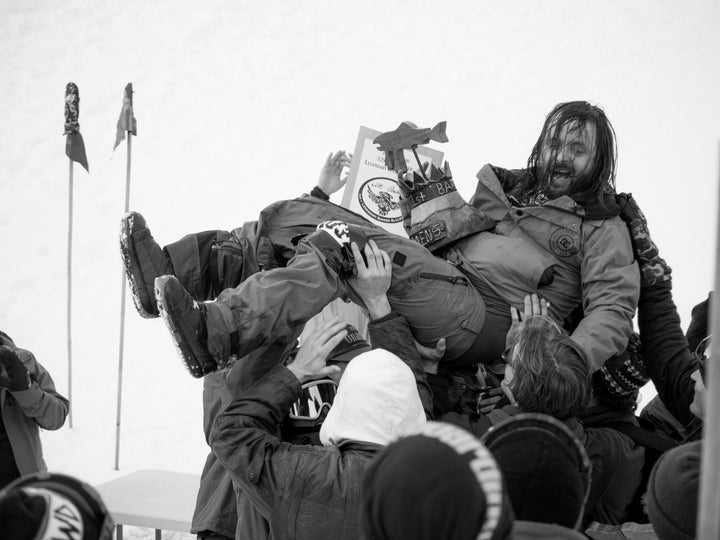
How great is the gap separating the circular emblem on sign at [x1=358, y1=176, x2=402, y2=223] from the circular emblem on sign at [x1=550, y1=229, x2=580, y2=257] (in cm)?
80

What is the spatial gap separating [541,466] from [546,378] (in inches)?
21.4

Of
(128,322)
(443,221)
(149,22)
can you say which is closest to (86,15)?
(149,22)

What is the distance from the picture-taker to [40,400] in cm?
246

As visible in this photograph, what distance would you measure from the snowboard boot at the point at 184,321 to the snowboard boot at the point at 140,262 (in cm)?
31

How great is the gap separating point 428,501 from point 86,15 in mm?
5985

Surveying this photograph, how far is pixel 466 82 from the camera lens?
5.26 m

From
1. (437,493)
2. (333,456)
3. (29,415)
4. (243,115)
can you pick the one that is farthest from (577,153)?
(243,115)

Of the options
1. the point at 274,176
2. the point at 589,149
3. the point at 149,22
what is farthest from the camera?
the point at 149,22

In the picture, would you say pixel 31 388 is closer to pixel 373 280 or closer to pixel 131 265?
pixel 131 265

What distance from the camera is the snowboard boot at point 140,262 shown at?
193 cm

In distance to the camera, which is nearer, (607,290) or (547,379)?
(547,379)

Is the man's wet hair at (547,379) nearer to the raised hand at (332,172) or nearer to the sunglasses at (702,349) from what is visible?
the sunglasses at (702,349)

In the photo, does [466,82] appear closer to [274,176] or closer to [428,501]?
[274,176]

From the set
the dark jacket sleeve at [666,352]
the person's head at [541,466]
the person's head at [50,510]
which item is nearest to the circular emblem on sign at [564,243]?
the dark jacket sleeve at [666,352]
